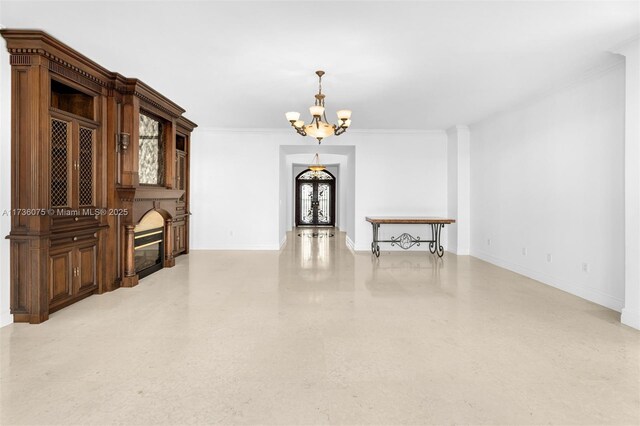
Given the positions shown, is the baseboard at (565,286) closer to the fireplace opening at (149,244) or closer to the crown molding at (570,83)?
the crown molding at (570,83)

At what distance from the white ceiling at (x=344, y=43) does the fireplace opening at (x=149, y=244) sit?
2.05 meters

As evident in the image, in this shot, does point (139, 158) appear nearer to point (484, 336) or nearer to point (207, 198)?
point (207, 198)

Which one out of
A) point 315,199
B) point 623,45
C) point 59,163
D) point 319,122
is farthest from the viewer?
point 315,199

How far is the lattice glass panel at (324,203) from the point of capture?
15.5 m

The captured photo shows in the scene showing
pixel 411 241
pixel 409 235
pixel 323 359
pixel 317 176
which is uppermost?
pixel 317 176

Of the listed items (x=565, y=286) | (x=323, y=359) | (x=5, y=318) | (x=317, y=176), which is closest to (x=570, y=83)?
(x=565, y=286)

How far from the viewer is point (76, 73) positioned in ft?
12.9

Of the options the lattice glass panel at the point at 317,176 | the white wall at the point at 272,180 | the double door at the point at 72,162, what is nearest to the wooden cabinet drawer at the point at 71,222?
the double door at the point at 72,162

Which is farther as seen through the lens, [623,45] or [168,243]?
[168,243]

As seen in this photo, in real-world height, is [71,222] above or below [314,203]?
below

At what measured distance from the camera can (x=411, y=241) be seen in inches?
306

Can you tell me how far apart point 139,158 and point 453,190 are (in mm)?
6307

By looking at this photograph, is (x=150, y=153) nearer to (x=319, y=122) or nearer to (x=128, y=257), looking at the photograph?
(x=128, y=257)

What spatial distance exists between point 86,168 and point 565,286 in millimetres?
6256
